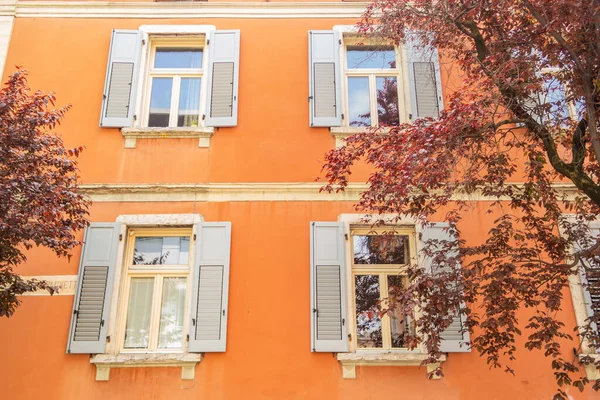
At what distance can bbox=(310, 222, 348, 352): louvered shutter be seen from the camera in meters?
7.36

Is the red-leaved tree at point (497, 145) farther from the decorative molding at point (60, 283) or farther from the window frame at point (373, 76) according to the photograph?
the decorative molding at point (60, 283)

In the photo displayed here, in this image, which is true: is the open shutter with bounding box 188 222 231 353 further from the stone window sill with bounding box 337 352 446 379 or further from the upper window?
the upper window

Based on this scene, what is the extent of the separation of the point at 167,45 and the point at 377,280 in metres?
5.23

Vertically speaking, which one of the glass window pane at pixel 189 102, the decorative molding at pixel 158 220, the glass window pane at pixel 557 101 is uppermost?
the glass window pane at pixel 189 102

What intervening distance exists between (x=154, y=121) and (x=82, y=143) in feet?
3.72

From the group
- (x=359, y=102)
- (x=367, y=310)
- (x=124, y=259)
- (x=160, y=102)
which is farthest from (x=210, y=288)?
(x=359, y=102)

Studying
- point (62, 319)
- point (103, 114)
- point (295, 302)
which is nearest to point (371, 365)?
point (295, 302)

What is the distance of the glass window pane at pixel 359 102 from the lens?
8.85 m

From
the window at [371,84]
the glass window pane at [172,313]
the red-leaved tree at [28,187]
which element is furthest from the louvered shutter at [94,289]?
the window at [371,84]

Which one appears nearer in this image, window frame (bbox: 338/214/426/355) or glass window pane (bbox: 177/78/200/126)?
window frame (bbox: 338/214/426/355)

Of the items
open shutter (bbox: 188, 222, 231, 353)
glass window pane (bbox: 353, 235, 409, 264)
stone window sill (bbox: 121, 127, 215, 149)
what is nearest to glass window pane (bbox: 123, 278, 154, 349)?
open shutter (bbox: 188, 222, 231, 353)

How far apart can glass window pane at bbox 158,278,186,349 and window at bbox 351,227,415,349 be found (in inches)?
95.3

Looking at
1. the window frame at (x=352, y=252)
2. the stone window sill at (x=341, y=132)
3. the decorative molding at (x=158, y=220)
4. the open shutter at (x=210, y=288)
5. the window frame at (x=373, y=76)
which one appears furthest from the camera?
the window frame at (x=373, y=76)

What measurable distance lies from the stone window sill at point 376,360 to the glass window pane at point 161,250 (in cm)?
265
